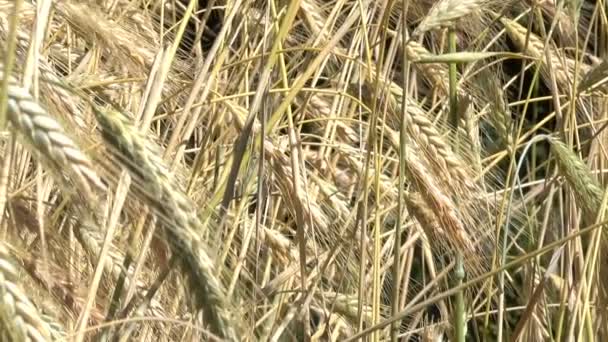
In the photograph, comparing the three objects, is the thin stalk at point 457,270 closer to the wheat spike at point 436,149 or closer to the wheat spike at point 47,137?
the wheat spike at point 436,149

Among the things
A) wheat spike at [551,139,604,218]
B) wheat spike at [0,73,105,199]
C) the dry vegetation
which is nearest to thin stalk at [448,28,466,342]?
the dry vegetation

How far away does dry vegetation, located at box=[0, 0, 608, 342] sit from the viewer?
2.50 ft

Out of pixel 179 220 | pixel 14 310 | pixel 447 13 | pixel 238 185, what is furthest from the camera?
pixel 238 185

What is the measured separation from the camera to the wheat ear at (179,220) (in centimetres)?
75

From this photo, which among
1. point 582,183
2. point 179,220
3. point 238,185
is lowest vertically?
point 238,185

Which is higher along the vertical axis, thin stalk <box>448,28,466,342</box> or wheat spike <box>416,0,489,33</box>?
wheat spike <box>416,0,489,33</box>

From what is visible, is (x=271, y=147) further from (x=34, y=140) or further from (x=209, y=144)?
(x=34, y=140)

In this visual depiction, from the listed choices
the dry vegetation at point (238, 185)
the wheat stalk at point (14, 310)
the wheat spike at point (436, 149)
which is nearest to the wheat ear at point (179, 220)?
the dry vegetation at point (238, 185)

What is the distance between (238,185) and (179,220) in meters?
0.80

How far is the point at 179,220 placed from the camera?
76 centimetres

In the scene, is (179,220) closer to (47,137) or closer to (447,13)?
(47,137)

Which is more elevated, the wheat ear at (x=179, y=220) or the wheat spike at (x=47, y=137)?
the wheat spike at (x=47, y=137)

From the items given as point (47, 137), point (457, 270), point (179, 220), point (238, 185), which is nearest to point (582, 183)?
point (457, 270)

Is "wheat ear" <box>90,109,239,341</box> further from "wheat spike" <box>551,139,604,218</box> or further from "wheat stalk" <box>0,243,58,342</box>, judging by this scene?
"wheat spike" <box>551,139,604,218</box>
